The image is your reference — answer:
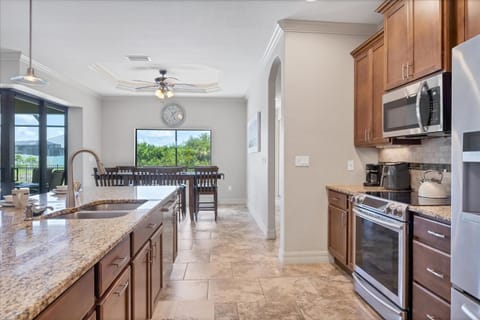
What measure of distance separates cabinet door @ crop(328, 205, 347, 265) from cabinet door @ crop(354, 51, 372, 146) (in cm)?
82

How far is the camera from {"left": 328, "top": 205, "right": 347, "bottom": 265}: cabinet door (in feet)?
10.1

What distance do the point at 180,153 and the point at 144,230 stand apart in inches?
231

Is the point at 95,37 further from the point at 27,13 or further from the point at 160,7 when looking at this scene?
the point at 160,7

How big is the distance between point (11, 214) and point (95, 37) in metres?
2.75

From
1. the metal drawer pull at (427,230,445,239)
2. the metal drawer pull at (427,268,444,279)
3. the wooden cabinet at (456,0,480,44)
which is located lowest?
the metal drawer pull at (427,268,444,279)

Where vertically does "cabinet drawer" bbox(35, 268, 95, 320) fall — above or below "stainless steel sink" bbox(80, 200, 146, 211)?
below

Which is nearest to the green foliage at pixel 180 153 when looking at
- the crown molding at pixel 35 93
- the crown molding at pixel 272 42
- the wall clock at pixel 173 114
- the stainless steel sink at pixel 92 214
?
the wall clock at pixel 173 114

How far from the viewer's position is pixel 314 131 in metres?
3.54

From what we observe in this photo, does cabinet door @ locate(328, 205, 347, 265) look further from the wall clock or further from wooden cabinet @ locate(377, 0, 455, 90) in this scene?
the wall clock

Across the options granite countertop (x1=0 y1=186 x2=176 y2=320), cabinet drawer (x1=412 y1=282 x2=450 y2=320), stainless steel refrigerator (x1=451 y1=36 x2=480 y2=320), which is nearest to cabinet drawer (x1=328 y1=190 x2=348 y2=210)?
cabinet drawer (x1=412 y1=282 x2=450 y2=320)

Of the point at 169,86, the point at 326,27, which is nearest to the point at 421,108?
the point at 326,27

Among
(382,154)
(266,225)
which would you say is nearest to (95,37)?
(266,225)

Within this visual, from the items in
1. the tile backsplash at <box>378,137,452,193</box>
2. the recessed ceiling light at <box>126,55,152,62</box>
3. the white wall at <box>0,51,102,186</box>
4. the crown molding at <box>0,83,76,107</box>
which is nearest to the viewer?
the tile backsplash at <box>378,137,452,193</box>

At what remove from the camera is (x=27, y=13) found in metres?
3.16
